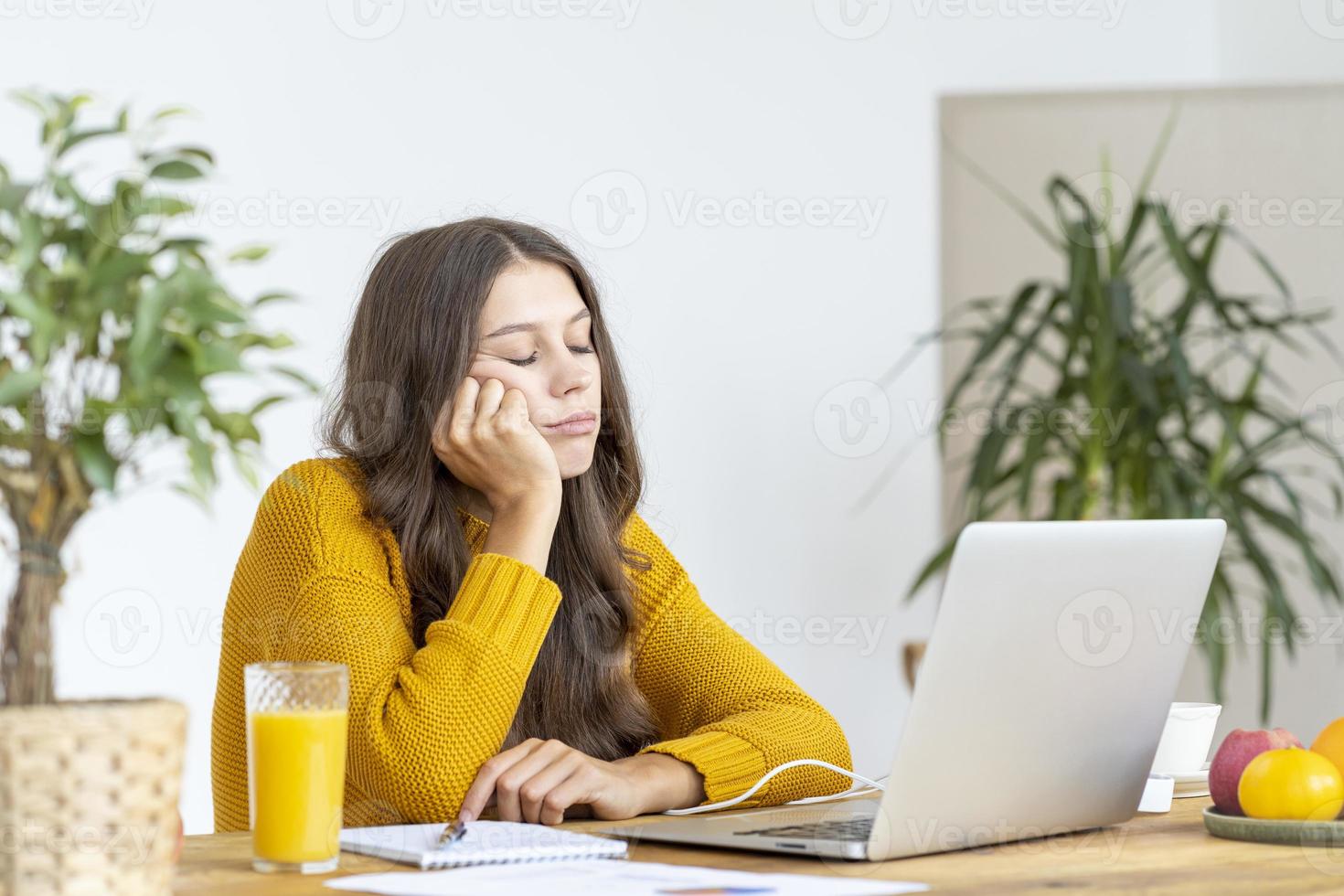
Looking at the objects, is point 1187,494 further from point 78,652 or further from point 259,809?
point 259,809

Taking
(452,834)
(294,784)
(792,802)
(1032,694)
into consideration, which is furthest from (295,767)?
(792,802)

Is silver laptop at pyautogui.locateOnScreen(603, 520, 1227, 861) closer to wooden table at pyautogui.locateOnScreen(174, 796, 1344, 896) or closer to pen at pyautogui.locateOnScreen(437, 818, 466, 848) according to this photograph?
wooden table at pyautogui.locateOnScreen(174, 796, 1344, 896)

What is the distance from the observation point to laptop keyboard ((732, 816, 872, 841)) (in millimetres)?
1106

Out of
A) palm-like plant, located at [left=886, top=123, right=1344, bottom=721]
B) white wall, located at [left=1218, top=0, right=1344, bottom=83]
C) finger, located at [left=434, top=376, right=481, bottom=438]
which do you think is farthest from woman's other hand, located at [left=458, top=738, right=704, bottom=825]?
white wall, located at [left=1218, top=0, right=1344, bottom=83]

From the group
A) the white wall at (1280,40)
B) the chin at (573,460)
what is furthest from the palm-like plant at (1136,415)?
the chin at (573,460)

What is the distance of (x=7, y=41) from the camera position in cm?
276

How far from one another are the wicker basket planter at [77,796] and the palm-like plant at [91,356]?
0.04 meters

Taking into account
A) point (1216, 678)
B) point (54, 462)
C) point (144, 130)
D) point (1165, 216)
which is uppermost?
point (1165, 216)

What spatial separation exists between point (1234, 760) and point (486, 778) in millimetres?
629

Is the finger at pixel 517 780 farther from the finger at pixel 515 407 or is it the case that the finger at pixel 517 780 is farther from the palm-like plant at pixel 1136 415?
the palm-like plant at pixel 1136 415

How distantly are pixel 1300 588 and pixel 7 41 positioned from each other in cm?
309

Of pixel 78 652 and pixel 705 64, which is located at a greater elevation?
pixel 705 64

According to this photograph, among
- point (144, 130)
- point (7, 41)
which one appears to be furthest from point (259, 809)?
point (7, 41)

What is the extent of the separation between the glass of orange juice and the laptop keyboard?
12.2 inches
